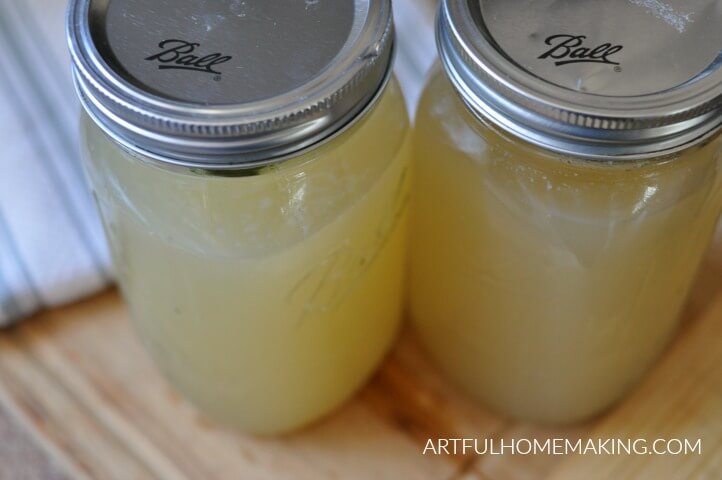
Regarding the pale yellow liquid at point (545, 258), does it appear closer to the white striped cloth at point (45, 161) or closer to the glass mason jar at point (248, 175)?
the glass mason jar at point (248, 175)

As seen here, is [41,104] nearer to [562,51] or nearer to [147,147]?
[147,147]

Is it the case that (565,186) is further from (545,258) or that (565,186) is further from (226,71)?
(226,71)

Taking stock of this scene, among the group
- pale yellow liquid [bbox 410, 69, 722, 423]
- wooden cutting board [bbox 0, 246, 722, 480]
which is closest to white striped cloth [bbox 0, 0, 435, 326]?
wooden cutting board [bbox 0, 246, 722, 480]

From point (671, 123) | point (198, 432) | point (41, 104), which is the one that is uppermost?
point (671, 123)

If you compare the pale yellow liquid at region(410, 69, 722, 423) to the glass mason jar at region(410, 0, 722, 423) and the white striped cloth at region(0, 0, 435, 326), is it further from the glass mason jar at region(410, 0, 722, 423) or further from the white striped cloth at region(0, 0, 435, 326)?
the white striped cloth at region(0, 0, 435, 326)

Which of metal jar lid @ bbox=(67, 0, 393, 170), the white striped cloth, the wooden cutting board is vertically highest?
metal jar lid @ bbox=(67, 0, 393, 170)

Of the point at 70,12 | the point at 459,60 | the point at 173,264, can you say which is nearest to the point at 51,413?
the point at 173,264
